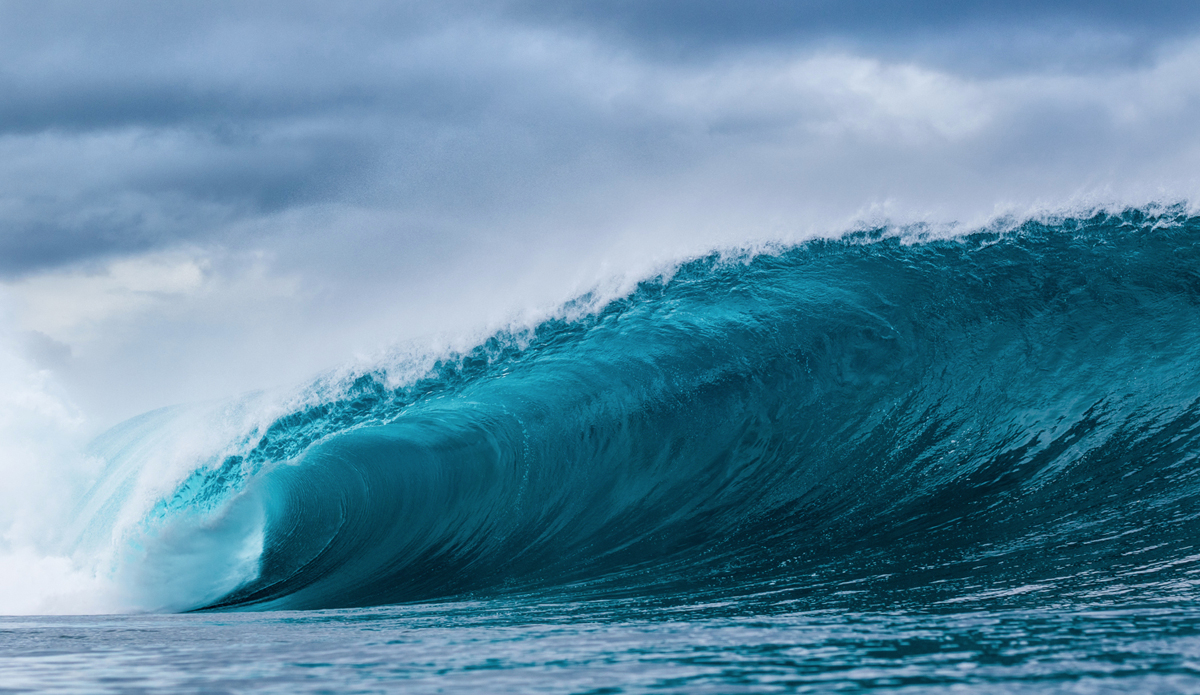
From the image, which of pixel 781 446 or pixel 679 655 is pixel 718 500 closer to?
pixel 781 446

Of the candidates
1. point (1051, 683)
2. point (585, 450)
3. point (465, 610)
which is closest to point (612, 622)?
point (465, 610)

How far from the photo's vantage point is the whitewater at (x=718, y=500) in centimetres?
301

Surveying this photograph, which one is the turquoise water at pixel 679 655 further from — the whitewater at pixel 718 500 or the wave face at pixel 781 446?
the wave face at pixel 781 446

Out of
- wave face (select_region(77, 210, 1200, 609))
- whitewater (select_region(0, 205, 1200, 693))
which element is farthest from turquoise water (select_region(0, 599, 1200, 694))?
wave face (select_region(77, 210, 1200, 609))

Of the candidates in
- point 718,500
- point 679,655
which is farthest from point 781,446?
point 679,655

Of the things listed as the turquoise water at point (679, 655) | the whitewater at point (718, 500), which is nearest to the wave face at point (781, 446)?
the whitewater at point (718, 500)

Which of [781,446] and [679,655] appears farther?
[781,446]

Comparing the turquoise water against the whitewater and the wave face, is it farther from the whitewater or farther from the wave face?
the wave face

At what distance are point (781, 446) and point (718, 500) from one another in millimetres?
1035

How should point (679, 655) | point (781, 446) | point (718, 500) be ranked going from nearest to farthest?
point (679, 655) → point (718, 500) → point (781, 446)

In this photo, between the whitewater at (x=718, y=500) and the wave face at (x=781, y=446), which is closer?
the whitewater at (x=718, y=500)

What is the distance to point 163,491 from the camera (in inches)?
403

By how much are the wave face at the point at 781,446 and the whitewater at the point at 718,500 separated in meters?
0.04

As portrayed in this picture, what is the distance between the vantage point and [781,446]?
8023 millimetres
